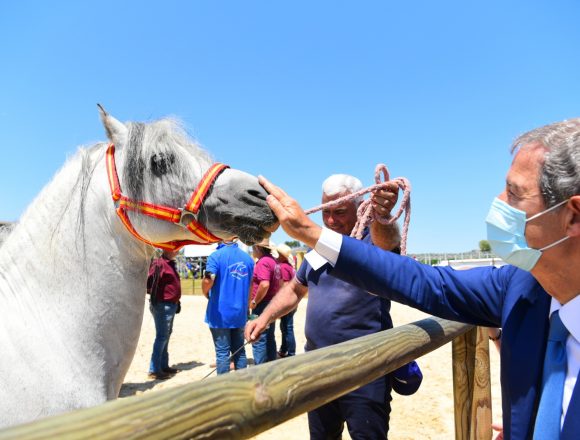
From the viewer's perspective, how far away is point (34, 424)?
62cm

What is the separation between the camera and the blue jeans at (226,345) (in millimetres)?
5160

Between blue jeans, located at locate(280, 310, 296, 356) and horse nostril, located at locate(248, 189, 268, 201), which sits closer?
horse nostril, located at locate(248, 189, 268, 201)

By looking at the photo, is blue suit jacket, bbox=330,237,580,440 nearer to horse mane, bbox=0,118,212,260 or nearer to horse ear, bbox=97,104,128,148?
horse mane, bbox=0,118,212,260

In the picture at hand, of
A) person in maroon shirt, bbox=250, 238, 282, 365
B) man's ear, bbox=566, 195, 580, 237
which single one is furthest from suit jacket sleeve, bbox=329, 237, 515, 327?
person in maroon shirt, bbox=250, 238, 282, 365

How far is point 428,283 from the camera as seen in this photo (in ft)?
5.59

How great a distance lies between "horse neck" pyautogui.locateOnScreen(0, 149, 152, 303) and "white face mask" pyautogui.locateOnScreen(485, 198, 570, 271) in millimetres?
1546

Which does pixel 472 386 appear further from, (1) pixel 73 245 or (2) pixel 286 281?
(2) pixel 286 281

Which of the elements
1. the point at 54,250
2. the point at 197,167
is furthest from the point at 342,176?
the point at 54,250

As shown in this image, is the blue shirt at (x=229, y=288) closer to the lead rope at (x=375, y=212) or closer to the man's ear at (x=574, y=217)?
the lead rope at (x=375, y=212)

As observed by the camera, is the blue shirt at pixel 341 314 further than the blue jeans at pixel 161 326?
No

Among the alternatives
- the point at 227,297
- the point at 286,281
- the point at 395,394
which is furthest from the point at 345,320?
the point at 286,281

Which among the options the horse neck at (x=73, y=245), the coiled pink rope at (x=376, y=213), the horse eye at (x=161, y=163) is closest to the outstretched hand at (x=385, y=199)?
the coiled pink rope at (x=376, y=213)

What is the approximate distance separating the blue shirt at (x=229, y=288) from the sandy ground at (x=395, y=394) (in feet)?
4.36

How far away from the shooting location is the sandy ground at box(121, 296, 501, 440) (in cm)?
440
